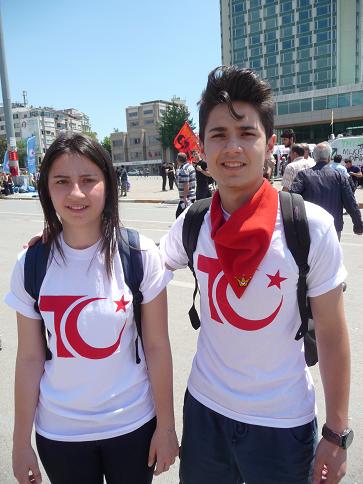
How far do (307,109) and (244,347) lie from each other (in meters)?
61.0

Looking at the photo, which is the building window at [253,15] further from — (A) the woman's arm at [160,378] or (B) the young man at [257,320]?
(A) the woman's arm at [160,378]

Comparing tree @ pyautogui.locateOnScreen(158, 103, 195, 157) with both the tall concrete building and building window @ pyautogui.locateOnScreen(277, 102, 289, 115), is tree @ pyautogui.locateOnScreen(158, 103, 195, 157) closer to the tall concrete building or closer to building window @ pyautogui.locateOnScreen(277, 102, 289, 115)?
the tall concrete building

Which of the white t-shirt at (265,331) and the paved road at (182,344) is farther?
the paved road at (182,344)

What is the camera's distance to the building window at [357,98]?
52938mm

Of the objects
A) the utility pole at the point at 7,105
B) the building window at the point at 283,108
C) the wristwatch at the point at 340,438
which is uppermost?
the building window at the point at 283,108

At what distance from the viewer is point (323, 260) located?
127 centimetres

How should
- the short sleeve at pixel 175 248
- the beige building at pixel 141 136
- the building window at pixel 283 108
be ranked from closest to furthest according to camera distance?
the short sleeve at pixel 175 248
the building window at pixel 283 108
the beige building at pixel 141 136

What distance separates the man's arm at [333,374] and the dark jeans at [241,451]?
7 centimetres

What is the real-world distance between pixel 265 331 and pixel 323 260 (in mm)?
307

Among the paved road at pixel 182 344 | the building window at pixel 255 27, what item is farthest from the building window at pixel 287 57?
the paved road at pixel 182 344

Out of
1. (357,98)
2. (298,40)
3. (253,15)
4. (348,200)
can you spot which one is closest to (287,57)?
(298,40)

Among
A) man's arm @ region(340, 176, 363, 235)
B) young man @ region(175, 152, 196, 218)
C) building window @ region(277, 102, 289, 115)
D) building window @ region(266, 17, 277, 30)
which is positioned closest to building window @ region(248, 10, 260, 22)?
building window @ region(266, 17, 277, 30)

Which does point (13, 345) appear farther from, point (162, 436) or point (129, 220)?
point (129, 220)

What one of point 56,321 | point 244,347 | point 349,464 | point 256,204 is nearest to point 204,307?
point 244,347
